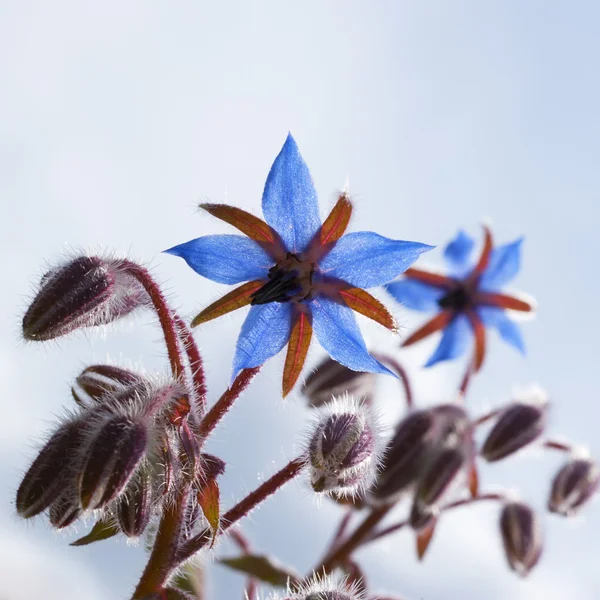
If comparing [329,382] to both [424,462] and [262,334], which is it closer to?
[424,462]

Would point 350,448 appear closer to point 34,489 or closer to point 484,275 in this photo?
point 34,489


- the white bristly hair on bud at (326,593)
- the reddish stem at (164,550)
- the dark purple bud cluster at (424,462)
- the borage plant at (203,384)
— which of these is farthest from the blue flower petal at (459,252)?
the reddish stem at (164,550)

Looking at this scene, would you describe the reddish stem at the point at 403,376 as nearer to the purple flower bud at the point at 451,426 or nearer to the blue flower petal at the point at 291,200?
the purple flower bud at the point at 451,426

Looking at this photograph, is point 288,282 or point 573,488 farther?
point 573,488

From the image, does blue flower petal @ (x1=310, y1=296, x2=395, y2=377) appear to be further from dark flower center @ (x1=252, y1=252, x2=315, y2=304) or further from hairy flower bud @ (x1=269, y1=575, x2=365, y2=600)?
hairy flower bud @ (x1=269, y1=575, x2=365, y2=600)

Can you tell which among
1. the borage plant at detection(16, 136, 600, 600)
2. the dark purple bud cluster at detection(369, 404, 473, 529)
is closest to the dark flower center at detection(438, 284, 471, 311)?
the dark purple bud cluster at detection(369, 404, 473, 529)

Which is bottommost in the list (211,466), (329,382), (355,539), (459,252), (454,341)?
(355,539)

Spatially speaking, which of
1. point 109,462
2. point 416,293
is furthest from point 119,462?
point 416,293
